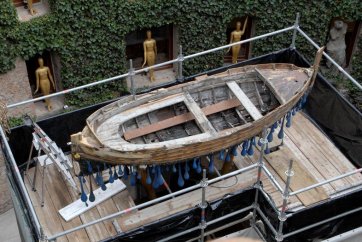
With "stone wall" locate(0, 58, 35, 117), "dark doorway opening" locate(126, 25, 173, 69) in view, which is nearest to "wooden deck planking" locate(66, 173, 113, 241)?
"stone wall" locate(0, 58, 35, 117)

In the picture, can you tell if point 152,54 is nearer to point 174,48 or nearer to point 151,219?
point 174,48

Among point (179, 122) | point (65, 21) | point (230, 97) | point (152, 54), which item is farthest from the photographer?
point (152, 54)

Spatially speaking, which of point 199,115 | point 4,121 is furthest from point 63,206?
point 199,115

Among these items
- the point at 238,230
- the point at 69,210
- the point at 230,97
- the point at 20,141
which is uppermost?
the point at 230,97

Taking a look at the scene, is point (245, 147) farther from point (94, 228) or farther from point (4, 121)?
point (4, 121)

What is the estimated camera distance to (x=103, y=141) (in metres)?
13.5

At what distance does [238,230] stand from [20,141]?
255 inches

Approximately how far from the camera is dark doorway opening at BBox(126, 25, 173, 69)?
20.8m

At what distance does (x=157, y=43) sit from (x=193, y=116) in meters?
7.47

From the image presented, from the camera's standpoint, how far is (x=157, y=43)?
2123 cm

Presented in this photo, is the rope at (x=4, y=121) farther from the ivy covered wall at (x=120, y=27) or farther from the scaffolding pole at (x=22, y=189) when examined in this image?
the ivy covered wall at (x=120, y=27)

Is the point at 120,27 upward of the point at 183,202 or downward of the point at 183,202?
upward

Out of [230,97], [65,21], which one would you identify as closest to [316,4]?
[230,97]

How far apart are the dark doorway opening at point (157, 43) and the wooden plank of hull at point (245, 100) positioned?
6.25 meters
